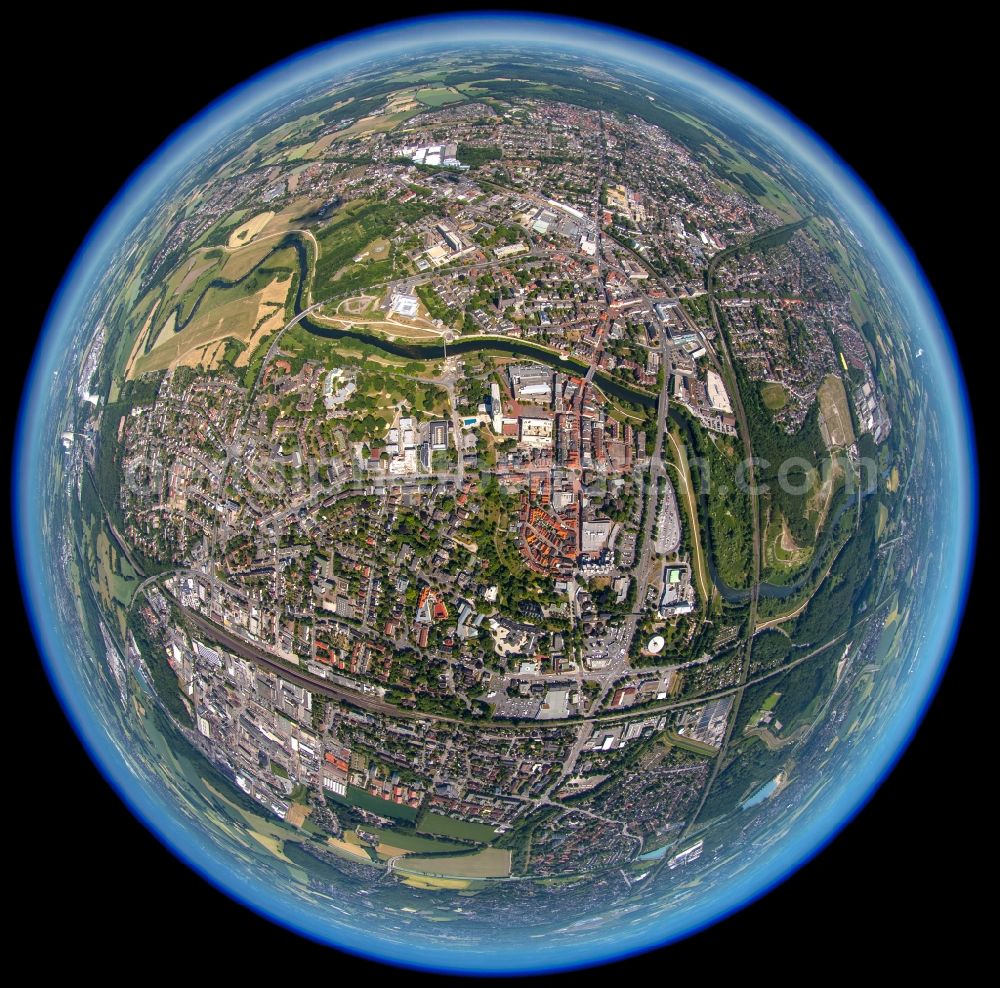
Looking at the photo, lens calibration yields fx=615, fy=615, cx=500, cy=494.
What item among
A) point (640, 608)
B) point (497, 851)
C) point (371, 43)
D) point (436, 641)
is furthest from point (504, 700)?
point (371, 43)

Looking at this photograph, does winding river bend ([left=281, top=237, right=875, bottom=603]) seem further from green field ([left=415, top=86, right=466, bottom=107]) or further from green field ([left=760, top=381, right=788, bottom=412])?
Result: green field ([left=415, top=86, right=466, bottom=107])

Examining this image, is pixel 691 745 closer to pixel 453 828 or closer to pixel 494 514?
pixel 453 828

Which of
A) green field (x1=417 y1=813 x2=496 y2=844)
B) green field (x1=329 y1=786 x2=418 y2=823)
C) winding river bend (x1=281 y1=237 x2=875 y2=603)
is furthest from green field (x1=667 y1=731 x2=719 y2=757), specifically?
green field (x1=329 y1=786 x2=418 y2=823)

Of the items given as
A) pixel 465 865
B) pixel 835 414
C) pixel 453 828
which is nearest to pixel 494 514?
pixel 453 828

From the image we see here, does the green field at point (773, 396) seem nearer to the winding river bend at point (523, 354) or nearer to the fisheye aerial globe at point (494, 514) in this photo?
the fisheye aerial globe at point (494, 514)

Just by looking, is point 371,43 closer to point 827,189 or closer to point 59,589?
point 827,189

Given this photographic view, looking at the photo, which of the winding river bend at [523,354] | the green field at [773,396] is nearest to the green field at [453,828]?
the winding river bend at [523,354]

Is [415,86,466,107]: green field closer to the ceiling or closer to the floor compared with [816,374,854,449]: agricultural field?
closer to the ceiling
